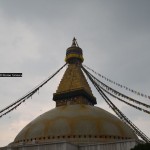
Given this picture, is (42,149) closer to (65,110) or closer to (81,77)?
(65,110)

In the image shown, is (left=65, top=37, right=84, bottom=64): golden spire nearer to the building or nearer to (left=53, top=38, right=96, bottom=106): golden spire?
(left=53, top=38, right=96, bottom=106): golden spire

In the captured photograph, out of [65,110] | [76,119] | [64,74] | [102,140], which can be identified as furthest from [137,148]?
[64,74]

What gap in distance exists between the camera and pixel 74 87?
112 feet

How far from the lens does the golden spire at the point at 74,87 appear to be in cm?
3344

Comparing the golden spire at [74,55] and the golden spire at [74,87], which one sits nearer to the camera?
the golden spire at [74,87]

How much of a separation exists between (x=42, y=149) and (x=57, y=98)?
11.3 m

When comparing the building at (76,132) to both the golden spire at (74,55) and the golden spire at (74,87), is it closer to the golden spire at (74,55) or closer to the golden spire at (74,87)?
the golden spire at (74,87)

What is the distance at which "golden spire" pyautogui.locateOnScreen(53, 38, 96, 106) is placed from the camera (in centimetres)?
3344

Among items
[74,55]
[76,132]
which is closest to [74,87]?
[74,55]

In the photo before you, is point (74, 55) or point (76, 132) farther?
point (74, 55)

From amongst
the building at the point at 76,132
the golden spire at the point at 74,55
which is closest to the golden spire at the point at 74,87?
the golden spire at the point at 74,55

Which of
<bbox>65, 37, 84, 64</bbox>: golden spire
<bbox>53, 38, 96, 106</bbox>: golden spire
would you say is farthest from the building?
<bbox>65, 37, 84, 64</bbox>: golden spire

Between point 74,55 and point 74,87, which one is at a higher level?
point 74,55

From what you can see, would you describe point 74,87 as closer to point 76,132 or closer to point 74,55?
point 74,55
